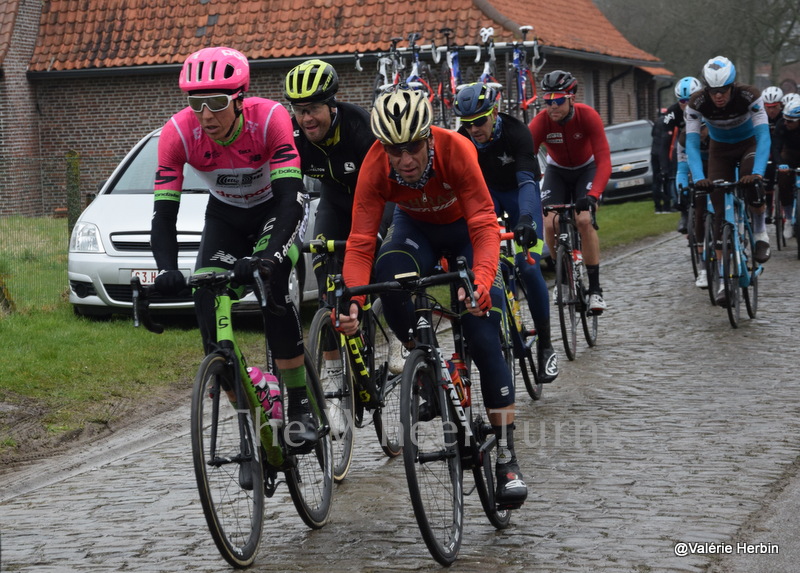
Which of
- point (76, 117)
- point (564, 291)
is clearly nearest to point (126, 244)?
point (564, 291)

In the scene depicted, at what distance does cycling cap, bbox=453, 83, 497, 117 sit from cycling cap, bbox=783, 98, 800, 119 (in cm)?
893

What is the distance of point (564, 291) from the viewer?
9.82 meters

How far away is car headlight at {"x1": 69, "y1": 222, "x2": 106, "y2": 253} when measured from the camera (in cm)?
1148

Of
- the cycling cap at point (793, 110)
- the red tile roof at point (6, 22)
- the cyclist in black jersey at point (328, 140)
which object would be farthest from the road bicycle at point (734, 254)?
the red tile roof at point (6, 22)

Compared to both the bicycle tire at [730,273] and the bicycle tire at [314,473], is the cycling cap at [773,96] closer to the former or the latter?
the bicycle tire at [730,273]

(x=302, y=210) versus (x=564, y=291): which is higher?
(x=302, y=210)

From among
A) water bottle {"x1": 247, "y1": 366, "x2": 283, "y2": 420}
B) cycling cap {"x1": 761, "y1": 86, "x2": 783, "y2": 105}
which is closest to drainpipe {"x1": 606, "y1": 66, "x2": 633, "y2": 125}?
cycling cap {"x1": 761, "y1": 86, "x2": 783, "y2": 105}

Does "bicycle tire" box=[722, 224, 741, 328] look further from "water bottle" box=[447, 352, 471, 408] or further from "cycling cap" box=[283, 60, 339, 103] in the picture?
"water bottle" box=[447, 352, 471, 408]

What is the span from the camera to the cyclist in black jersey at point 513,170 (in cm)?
788

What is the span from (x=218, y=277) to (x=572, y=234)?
5.35m

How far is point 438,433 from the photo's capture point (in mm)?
5066

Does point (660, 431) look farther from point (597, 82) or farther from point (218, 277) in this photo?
point (597, 82)

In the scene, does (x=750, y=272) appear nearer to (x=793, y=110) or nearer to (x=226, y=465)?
(x=793, y=110)

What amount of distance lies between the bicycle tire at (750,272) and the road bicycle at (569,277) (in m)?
1.95
